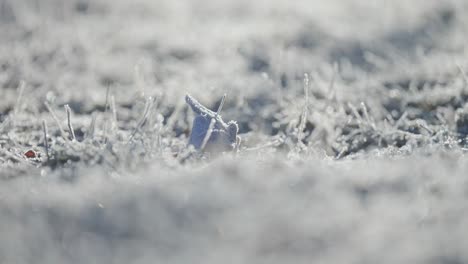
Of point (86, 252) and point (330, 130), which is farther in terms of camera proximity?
point (330, 130)

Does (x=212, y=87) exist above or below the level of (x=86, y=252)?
below

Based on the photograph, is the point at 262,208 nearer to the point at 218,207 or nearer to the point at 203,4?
the point at 218,207

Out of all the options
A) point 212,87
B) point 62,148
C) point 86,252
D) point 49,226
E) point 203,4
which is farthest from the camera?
point 203,4

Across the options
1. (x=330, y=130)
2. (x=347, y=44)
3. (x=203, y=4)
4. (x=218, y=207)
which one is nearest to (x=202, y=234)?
(x=218, y=207)

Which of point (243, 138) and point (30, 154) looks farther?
point (243, 138)

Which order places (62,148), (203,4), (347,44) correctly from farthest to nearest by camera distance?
(203,4) → (347,44) → (62,148)

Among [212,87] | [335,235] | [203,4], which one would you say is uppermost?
[335,235]

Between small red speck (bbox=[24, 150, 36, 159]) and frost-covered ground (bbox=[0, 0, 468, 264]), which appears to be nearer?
frost-covered ground (bbox=[0, 0, 468, 264])

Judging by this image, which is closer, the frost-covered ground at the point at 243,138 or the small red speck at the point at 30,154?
the frost-covered ground at the point at 243,138
